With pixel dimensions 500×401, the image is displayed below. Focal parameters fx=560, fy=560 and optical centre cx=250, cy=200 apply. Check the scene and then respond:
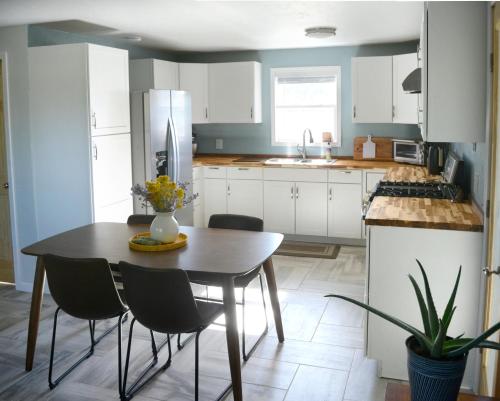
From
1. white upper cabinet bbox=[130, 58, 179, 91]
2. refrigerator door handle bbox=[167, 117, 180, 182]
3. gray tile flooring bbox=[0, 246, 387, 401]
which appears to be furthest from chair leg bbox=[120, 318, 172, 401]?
white upper cabinet bbox=[130, 58, 179, 91]

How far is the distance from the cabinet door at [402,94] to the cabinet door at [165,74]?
8.02ft

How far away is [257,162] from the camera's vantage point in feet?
20.9

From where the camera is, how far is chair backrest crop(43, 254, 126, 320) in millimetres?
2807

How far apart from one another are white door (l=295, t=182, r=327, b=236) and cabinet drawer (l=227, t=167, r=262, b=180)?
465 mm

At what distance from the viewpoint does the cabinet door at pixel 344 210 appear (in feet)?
19.3

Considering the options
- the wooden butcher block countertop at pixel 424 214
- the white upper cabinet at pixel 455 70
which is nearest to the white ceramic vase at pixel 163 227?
the wooden butcher block countertop at pixel 424 214

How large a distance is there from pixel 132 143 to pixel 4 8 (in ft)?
5.81

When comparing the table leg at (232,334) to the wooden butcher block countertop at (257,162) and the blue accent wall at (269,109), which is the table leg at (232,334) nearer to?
the wooden butcher block countertop at (257,162)

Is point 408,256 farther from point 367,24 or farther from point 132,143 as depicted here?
point 132,143

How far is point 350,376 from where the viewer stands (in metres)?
3.14

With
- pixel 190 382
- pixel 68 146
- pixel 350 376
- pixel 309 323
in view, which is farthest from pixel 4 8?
pixel 350 376

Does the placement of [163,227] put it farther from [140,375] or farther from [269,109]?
[269,109]

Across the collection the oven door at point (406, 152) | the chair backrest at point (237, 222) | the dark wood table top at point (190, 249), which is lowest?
the dark wood table top at point (190, 249)

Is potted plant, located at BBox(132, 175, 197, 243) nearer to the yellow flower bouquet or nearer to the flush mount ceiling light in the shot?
the yellow flower bouquet
